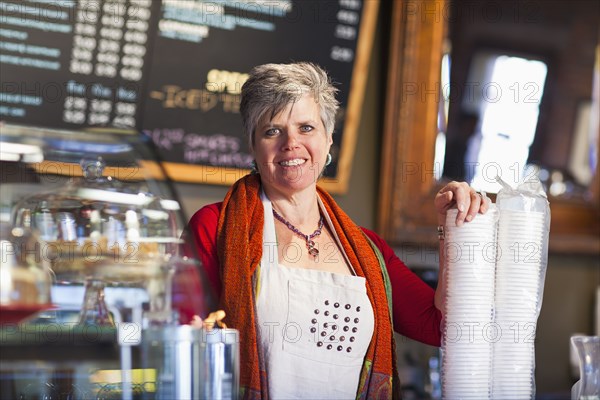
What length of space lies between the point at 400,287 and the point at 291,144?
0.37 meters

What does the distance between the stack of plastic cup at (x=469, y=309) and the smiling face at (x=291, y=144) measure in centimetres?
34

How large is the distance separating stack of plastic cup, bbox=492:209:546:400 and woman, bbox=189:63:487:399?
0.09 m

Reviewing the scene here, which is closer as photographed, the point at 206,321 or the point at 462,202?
the point at 206,321

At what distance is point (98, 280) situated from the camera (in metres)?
1.04

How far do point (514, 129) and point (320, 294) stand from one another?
65.3 inches

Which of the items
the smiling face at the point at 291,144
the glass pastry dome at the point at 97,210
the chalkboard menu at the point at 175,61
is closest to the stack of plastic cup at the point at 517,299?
the smiling face at the point at 291,144

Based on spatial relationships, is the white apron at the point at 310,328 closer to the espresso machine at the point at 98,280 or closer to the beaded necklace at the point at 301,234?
the beaded necklace at the point at 301,234

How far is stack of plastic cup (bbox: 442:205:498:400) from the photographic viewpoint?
1.32 metres

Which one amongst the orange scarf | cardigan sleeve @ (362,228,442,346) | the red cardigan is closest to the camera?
the orange scarf

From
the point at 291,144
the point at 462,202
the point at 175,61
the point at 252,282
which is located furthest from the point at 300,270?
the point at 175,61

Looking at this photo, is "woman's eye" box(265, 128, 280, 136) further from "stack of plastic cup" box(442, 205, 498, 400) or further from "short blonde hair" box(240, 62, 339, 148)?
"stack of plastic cup" box(442, 205, 498, 400)

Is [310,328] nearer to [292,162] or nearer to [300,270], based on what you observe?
[300,270]

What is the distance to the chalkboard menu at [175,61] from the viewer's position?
2.32 meters

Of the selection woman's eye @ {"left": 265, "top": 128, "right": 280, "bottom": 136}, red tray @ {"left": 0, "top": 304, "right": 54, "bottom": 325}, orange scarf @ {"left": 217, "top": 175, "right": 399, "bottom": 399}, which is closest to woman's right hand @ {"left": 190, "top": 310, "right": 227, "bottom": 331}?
red tray @ {"left": 0, "top": 304, "right": 54, "bottom": 325}
